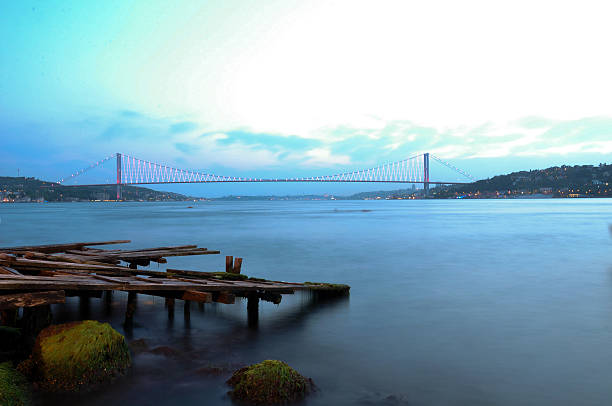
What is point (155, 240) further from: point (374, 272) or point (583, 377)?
point (583, 377)

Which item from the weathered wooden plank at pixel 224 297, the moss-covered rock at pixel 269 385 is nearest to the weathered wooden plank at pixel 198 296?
the weathered wooden plank at pixel 224 297

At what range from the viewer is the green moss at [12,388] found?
4655 millimetres

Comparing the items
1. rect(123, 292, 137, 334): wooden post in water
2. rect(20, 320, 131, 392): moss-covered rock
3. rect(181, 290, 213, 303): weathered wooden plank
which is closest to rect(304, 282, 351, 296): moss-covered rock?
rect(181, 290, 213, 303): weathered wooden plank

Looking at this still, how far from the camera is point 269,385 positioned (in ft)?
16.7

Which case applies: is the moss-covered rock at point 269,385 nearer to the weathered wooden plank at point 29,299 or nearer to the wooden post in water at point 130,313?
the weathered wooden plank at point 29,299

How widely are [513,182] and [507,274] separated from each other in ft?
647

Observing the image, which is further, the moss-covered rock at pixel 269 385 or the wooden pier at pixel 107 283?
the wooden pier at pixel 107 283

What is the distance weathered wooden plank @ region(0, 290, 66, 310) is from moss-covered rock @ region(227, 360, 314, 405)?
2.40 meters

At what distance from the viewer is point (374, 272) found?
1566cm

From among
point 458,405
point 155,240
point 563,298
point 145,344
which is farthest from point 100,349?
point 155,240

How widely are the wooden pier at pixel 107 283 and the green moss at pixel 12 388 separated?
27.7 inches

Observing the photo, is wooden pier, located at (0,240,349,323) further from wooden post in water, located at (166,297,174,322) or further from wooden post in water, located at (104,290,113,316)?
wooden post in water, located at (104,290,113,316)

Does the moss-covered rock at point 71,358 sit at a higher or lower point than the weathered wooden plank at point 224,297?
lower

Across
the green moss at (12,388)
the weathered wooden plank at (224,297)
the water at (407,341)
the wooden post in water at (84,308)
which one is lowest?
the water at (407,341)
